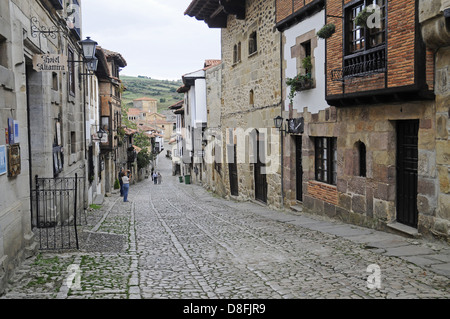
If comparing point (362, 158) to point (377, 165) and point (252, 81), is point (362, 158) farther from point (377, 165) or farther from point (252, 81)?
point (252, 81)

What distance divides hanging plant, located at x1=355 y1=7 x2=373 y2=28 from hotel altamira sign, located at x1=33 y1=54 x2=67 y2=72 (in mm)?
6050

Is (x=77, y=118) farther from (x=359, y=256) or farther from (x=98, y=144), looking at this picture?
(x=359, y=256)

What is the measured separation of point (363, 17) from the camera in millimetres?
9789

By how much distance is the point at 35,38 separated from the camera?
9.45 meters

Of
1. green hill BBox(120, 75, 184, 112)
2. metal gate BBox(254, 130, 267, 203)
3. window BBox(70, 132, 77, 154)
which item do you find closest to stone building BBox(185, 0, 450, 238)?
metal gate BBox(254, 130, 267, 203)

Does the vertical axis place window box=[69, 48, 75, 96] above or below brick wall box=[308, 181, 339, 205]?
above

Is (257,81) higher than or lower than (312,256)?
higher

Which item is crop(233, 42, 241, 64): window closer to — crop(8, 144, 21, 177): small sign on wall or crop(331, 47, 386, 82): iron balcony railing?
crop(331, 47, 386, 82): iron balcony railing

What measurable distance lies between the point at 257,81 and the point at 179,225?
25.0 ft

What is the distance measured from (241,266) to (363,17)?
5768 millimetres

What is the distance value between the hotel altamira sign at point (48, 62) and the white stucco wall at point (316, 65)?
671 centimetres

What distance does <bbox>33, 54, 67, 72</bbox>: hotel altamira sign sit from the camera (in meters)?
9.49

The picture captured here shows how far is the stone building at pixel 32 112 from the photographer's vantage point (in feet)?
22.4

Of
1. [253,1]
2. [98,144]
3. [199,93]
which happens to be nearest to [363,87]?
[253,1]
